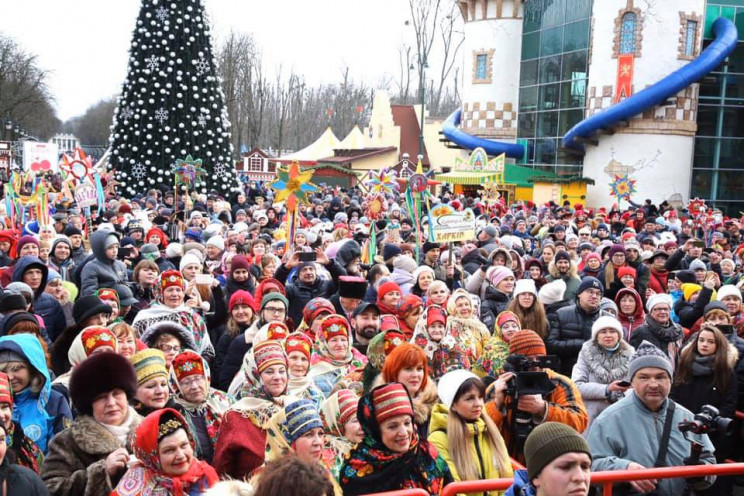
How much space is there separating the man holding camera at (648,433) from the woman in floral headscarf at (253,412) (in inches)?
72.0

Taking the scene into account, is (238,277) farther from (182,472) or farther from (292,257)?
(182,472)

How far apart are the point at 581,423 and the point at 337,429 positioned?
4.78ft

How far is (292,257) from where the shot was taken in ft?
30.0

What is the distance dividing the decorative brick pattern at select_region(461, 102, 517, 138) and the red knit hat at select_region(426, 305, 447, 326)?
32.4 m

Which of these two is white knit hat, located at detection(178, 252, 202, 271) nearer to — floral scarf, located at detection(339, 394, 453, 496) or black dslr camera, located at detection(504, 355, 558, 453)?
black dslr camera, located at detection(504, 355, 558, 453)

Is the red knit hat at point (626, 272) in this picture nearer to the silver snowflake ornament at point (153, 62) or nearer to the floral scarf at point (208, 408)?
the floral scarf at point (208, 408)

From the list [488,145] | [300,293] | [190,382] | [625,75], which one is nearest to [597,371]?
[190,382]

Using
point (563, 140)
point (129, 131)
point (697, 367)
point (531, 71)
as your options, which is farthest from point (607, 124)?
point (697, 367)

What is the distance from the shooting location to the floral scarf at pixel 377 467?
366 cm

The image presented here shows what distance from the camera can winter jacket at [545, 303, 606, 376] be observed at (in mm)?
7084

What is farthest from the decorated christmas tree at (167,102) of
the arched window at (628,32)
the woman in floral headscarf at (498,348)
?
the woman in floral headscarf at (498,348)

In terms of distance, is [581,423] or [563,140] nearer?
[581,423]

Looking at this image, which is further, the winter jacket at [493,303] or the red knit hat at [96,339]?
the winter jacket at [493,303]

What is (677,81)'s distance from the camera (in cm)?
2888
